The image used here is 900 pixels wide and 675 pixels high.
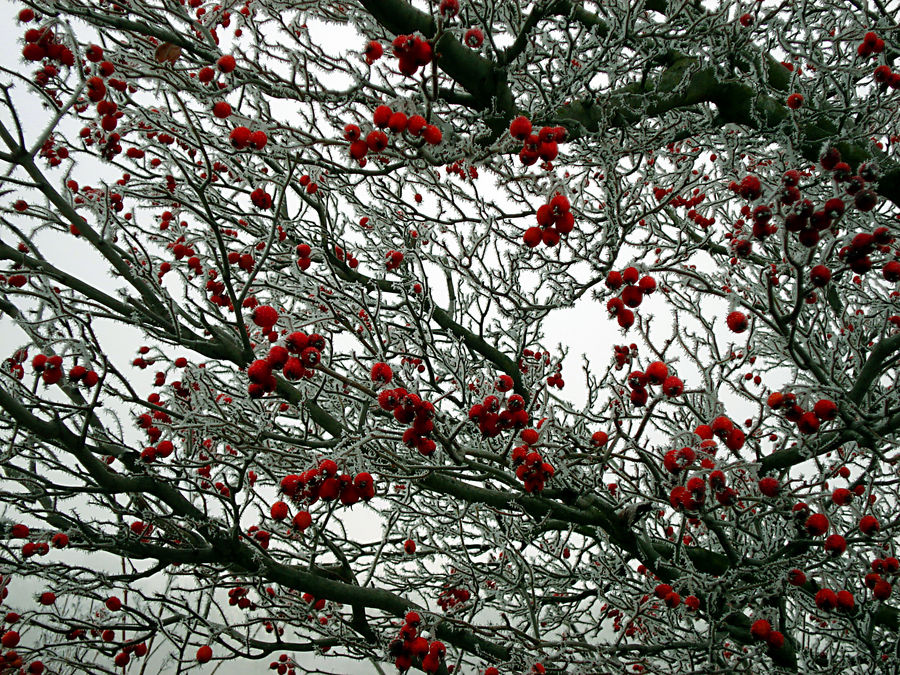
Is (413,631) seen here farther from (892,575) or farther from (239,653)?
(892,575)

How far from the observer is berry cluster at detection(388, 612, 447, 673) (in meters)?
2.80

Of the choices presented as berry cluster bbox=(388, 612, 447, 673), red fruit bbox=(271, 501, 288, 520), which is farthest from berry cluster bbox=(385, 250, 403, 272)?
berry cluster bbox=(388, 612, 447, 673)

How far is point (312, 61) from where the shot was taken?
304 centimetres

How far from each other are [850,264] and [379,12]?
8.71 ft

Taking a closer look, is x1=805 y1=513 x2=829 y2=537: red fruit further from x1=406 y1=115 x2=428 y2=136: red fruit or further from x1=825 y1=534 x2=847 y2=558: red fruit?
x1=406 y1=115 x2=428 y2=136: red fruit

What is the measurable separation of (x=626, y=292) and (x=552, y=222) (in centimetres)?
46

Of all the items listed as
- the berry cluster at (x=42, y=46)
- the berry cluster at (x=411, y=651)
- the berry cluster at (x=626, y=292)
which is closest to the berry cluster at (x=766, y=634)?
the berry cluster at (x=411, y=651)

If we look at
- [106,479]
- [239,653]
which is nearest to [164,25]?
[106,479]

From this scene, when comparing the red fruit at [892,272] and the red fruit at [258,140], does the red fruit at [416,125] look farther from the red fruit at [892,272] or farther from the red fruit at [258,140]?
the red fruit at [892,272]

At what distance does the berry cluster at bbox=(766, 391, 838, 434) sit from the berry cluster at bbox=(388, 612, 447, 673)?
210 centimetres

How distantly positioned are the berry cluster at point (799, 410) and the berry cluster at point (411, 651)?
6.89 feet

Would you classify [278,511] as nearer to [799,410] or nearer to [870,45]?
[799,410]

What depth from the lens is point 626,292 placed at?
2.37 meters

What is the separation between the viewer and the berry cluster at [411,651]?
280cm
